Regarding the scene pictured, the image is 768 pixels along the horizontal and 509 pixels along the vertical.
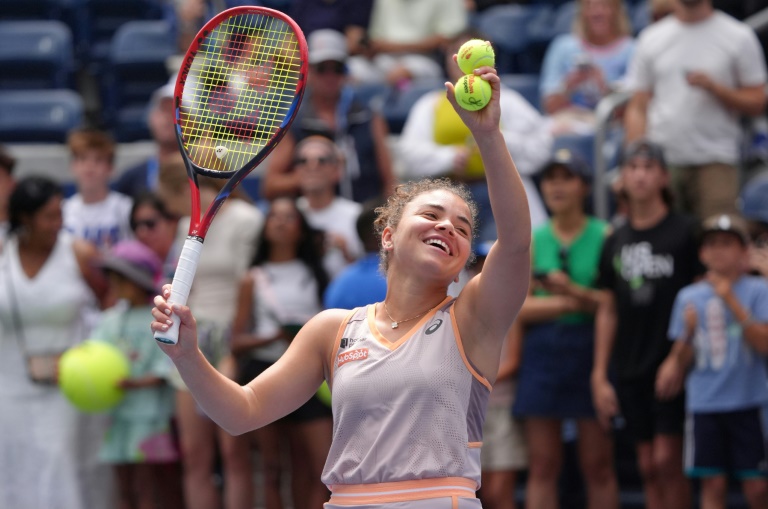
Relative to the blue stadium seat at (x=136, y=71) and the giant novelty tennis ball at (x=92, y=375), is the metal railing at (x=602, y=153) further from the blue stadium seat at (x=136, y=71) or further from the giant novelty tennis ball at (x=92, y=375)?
the blue stadium seat at (x=136, y=71)

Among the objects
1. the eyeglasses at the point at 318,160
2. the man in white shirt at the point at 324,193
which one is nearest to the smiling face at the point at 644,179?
the man in white shirt at the point at 324,193

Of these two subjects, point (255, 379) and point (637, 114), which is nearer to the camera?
point (255, 379)

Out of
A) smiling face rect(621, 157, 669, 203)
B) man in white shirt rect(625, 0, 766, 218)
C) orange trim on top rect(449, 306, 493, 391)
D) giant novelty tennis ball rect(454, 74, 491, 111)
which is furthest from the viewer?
man in white shirt rect(625, 0, 766, 218)

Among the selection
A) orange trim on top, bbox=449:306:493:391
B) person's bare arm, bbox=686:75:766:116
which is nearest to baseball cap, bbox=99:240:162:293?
person's bare arm, bbox=686:75:766:116

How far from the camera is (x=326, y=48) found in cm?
798

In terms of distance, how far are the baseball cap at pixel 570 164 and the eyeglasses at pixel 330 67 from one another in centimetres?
168

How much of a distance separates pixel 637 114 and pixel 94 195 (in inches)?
127

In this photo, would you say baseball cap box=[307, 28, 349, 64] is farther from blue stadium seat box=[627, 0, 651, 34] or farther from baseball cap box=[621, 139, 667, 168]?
blue stadium seat box=[627, 0, 651, 34]

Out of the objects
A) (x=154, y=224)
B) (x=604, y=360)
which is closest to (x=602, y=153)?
(x=604, y=360)

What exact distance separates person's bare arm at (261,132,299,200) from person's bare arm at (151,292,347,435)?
3.76m

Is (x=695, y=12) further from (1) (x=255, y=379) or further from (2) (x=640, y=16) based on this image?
(1) (x=255, y=379)

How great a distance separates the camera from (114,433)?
6660 millimetres

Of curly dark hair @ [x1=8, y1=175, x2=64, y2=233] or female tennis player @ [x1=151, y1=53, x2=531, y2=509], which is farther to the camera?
curly dark hair @ [x1=8, y1=175, x2=64, y2=233]

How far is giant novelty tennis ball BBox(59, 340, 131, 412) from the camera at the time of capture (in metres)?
6.31
